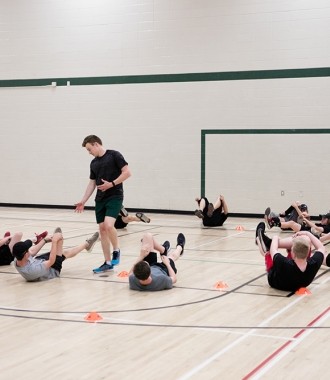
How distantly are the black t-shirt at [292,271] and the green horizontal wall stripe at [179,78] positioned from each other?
10.3 meters

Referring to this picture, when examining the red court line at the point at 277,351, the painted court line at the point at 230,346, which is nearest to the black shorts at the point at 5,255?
the painted court line at the point at 230,346

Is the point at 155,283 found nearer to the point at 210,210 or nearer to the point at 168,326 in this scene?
the point at 168,326

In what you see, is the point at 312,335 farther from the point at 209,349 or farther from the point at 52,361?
the point at 52,361

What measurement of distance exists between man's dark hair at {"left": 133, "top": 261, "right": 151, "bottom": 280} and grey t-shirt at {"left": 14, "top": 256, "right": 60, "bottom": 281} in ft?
6.37

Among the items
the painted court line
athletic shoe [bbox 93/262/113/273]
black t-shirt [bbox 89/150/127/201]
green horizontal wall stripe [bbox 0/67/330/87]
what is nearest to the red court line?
the painted court line

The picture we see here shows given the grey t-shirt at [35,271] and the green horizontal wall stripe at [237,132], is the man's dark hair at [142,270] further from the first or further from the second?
the green horizontal wall stripe at [237,132]

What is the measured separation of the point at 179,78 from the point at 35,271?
11.1 m

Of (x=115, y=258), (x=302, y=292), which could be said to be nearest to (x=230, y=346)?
(x=302, y=292)

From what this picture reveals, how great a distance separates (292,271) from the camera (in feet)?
30.0

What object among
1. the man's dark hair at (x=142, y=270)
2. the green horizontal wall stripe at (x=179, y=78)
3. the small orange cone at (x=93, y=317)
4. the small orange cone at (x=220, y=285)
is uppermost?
the green horizontal wall stripe at (x=179, y=78)

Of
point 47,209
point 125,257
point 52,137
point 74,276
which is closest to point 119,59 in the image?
point 52,137

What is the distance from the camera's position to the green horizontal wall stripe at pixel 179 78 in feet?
61.2

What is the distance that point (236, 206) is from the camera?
19.6 meters

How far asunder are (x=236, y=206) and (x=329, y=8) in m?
6.09
